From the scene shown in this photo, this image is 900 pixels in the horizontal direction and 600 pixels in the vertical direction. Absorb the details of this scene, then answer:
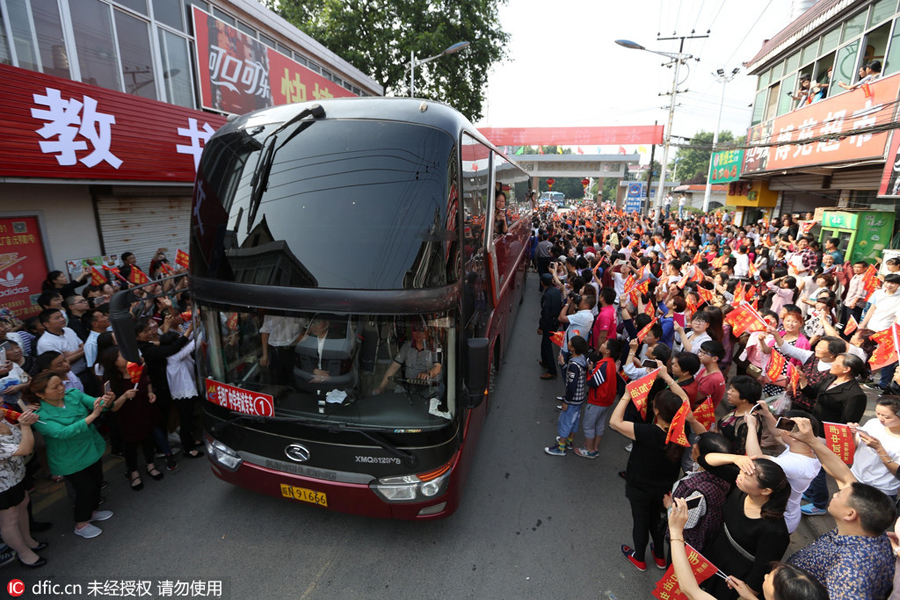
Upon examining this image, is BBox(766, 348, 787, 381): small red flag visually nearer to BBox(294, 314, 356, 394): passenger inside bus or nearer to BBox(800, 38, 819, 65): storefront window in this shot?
BBox(294, 314, 356, 394): passenger inside bus

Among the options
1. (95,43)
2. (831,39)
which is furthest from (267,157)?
(831,39)

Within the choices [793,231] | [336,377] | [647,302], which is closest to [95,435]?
[336,377]

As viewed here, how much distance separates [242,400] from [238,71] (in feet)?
35.9

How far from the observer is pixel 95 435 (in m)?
3.85

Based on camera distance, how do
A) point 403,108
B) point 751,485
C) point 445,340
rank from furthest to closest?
point 403,108 → point 445,340 → point 751,485

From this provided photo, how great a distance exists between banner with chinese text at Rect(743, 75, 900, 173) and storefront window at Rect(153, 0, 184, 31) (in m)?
Answer: 14.2

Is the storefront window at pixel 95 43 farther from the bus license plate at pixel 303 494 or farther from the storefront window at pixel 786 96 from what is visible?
the storefront window at pixel 786 96

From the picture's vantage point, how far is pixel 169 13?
30.8ft

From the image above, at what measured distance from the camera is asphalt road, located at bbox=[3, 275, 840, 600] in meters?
3.44

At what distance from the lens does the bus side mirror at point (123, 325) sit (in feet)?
9.37

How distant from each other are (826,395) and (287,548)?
5.14 meters

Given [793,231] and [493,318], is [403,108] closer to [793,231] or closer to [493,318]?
[493,318]

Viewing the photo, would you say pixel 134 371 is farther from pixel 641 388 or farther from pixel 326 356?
pixel 641 388

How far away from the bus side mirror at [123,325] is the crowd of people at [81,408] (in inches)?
11.2
